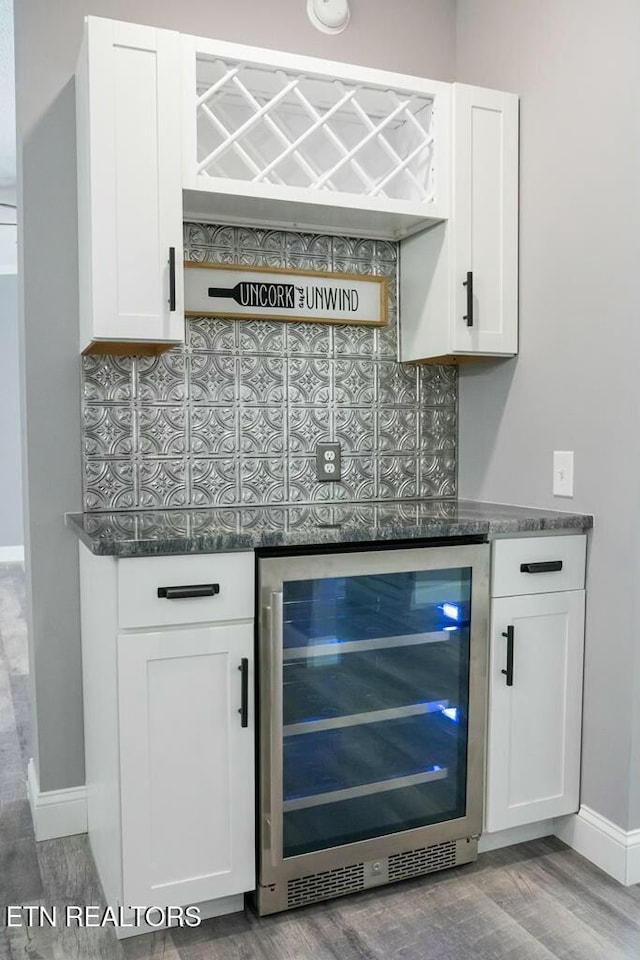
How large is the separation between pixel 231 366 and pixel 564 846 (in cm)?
173

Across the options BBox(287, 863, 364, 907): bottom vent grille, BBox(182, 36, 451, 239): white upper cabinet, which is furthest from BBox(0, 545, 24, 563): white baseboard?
BBox(287, 863, 364, 907): bottom vent grille

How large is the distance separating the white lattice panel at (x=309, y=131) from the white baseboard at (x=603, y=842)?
1.85 meters

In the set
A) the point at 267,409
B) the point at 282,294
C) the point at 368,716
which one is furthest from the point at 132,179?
the point at 368,716

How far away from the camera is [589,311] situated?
2148 mm

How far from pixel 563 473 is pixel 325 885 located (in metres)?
1.28

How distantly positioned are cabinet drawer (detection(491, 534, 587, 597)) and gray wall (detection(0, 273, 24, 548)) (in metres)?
5.53

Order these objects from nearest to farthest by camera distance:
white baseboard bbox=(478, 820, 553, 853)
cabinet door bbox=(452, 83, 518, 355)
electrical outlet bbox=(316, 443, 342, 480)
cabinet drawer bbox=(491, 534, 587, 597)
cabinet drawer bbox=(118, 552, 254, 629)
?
cabinet drawer bbox=(118, 552, 254, 629) → cabinet drawer bbox=(491, 534, 587, 597) → white baseboard bbox=(478, 820, 553, 853) → cabinet door bbox=(452, 83, 518, 355) → electrical outlet bbox=(316, 443, 342, 480)

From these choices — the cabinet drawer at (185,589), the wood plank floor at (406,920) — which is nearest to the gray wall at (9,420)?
the wood plank floor at (406,920)

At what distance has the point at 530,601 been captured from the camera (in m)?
2.13

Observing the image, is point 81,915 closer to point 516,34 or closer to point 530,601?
point 530,601

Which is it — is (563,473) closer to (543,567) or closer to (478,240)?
(543,567)

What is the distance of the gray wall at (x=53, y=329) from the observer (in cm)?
222

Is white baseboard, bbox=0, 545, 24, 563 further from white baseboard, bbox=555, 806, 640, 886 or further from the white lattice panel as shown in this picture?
white baseboard, bbox=555, 806, 640, 886

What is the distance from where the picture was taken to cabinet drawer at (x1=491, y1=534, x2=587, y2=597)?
2084mm
